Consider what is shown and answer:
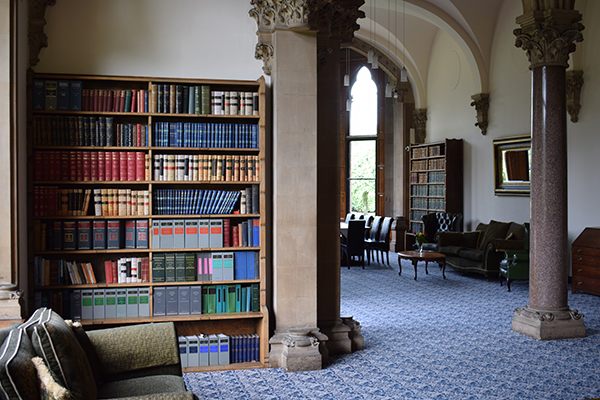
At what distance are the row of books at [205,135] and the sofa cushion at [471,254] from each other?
20.2 ft

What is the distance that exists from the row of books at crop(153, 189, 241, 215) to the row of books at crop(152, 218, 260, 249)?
9 centimetres

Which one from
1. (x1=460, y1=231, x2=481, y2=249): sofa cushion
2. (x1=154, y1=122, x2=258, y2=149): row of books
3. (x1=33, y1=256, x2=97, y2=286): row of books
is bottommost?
(x1=460, y1=231, x2=481, y2=249): sofa cushion

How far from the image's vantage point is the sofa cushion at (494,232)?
33.5 ft

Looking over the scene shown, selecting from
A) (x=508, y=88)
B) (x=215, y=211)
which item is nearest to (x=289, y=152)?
(x=215, y=211)

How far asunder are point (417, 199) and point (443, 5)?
493cm

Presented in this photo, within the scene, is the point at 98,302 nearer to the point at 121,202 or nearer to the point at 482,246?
the point at 121,202

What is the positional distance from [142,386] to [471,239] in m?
8.95

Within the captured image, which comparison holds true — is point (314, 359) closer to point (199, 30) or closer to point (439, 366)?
point (439, 366)

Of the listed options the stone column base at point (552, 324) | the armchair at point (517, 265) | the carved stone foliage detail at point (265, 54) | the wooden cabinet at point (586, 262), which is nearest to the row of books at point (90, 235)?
the carved stone foliage detail at point (265, 54)

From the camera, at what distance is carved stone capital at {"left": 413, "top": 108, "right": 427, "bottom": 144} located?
14.7 metres

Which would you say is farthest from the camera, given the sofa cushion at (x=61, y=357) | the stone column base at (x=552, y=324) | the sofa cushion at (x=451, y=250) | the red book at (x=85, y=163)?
the sofa cushion at (x=451, y=250)

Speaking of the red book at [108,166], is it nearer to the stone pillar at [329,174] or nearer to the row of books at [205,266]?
the row of books at [205,266]

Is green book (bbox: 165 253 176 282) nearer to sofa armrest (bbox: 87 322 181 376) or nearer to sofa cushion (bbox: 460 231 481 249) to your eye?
sofa armrest (bbox: 87 322 181 376)

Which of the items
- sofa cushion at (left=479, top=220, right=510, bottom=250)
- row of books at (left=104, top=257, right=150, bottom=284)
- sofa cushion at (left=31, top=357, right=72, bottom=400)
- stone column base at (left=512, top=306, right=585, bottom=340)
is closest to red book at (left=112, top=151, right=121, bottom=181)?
row of books at (left=104, top=257, right=150, bottom=284)
